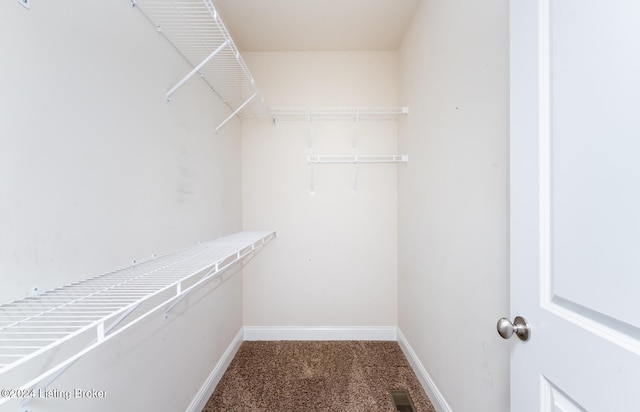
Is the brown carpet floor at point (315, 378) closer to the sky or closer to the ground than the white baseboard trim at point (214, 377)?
closer to the ground

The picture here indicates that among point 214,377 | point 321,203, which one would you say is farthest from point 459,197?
point 214,377

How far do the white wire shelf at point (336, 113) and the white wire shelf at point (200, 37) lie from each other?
0.49 m

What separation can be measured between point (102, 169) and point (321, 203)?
1.62 meters

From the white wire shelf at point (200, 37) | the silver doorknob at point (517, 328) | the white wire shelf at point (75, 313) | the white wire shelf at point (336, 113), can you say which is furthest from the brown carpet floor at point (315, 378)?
the white wire shelf at point (336, 113)

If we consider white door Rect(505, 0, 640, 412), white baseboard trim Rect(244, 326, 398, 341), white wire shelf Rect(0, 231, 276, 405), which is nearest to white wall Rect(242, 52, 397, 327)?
white baseboard trim Rect(244, 326, 398, 341)

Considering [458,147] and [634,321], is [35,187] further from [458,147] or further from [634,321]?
[458,147]

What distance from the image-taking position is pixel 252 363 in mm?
1985

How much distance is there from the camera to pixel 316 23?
6.36ft

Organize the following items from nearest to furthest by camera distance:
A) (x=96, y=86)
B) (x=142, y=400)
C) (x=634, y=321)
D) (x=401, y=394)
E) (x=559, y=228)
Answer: (x=634, y=321) → (x=559, y=228) → (x=96, y=86) → (x=142, y=400) → (x=401, y=394)

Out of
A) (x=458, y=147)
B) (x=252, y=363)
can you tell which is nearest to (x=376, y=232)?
(x=458, y=147)

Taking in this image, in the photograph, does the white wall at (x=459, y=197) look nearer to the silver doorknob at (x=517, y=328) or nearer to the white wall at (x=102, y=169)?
the silver doorknob at (x=517, y=328)

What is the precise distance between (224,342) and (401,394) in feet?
4.11

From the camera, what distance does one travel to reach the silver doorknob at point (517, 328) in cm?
68

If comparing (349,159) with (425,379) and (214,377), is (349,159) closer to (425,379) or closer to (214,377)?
(425,379)
